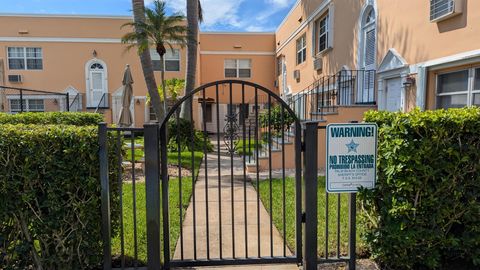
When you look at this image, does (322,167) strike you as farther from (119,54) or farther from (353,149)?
(119,54)

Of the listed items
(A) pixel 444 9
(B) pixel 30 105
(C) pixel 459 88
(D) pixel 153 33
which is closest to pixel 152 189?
(C) pixel 459 88

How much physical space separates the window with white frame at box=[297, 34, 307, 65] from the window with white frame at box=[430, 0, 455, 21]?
9096 millimetres

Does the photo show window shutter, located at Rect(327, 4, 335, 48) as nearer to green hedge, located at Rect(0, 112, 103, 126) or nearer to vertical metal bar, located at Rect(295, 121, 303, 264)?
green hedge, located at Rect(0, 112, 103, 126)

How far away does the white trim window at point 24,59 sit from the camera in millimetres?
20047

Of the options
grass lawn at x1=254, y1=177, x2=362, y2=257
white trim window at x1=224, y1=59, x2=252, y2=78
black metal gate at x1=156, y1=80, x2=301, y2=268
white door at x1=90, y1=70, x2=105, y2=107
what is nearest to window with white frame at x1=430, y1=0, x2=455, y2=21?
black metal gate at x1=156, y1=80, x2=301, y2=268

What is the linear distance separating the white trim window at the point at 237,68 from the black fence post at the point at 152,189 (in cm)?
2095

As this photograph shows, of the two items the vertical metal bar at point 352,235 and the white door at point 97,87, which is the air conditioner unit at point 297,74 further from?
the vertical metal bar at point 352,235

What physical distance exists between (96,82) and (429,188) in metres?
20.9

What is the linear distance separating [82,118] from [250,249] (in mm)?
5898

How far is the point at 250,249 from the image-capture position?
3.81m

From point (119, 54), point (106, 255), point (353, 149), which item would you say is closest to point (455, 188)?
point (353, 149)

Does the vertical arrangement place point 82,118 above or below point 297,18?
below

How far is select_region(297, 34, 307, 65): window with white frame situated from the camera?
Answer: 15.7m

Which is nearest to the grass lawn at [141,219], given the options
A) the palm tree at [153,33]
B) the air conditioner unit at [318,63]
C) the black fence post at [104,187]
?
the black fence post at [104,187]
